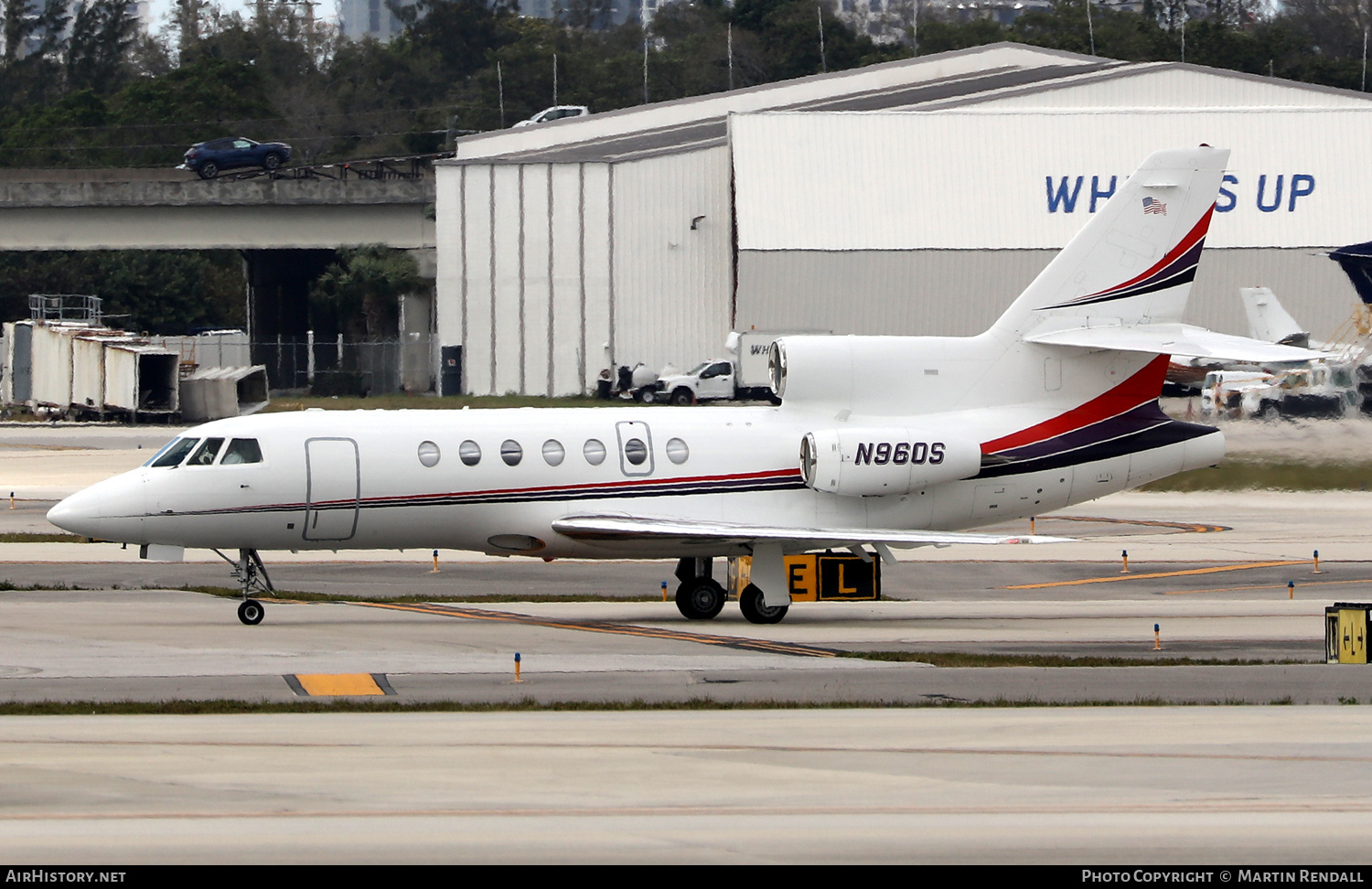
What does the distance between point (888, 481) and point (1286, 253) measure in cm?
4956

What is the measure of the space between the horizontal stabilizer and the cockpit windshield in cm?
556

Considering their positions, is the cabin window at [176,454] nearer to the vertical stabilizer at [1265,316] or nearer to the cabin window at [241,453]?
the cabin window at [241,453]

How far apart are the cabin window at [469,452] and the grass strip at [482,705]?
7.51 metres

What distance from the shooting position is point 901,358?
27453 millimetres

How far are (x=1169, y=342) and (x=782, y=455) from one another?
6264 mm

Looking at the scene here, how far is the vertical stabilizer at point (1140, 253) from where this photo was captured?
90.0ft

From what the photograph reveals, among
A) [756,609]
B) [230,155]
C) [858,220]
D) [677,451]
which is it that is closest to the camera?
[756,609]

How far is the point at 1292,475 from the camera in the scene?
38.2 metres

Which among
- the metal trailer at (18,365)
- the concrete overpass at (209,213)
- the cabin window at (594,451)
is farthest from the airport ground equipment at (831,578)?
the concrete overpass at (209,213)

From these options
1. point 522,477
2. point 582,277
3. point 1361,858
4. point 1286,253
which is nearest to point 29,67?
point 582,277

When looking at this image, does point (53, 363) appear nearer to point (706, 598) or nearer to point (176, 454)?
point (176, 454)

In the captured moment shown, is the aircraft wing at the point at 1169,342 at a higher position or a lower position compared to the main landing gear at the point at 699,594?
higher

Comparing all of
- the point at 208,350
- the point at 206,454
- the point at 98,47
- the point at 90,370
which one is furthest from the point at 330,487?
the point at 98,47

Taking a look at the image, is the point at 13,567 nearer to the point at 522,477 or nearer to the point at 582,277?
the point at 522,477
